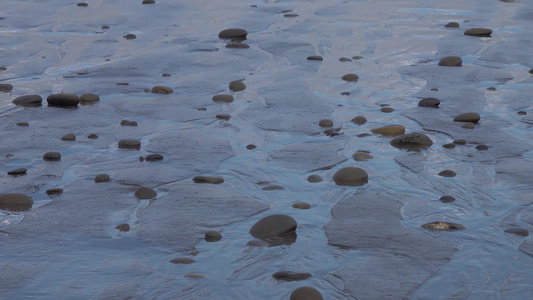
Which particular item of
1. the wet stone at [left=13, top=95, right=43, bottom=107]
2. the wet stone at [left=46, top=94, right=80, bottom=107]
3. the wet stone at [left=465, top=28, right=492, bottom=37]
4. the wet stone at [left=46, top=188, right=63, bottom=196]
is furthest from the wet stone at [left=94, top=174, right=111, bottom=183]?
the wet stone at [left=465, top=28, right=492, bottom=37]

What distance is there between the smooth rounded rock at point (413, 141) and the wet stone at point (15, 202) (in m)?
2.37

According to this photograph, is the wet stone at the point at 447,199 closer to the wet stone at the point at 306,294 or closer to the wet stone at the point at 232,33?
the wet stone at the point at 306,294

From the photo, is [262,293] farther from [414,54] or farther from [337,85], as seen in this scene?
[414,54]

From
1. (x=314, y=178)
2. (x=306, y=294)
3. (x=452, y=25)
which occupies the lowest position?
(x=452, y=25)

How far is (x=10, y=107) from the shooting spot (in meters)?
5.59

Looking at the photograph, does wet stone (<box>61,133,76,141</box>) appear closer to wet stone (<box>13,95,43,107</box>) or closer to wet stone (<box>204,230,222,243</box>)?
wet stone (<box>13,95,43,107</box>)

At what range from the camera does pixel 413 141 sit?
4.72 m

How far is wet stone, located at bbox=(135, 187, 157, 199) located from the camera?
13.0 feet

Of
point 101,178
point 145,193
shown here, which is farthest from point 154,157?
point 145,193

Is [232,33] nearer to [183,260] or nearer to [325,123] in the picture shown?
[325,123]

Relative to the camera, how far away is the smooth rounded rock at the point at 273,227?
3.49 metres

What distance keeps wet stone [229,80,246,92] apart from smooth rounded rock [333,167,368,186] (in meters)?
2.04

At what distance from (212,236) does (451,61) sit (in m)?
3.91

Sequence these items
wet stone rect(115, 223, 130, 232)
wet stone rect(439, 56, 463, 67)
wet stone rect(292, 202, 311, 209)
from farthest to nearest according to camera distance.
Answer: wet stone rect(439, 56, 463, 67) → wet stone rect(292, 202, 311, 209) → wet stone rect(115, 223, 130, 232)
